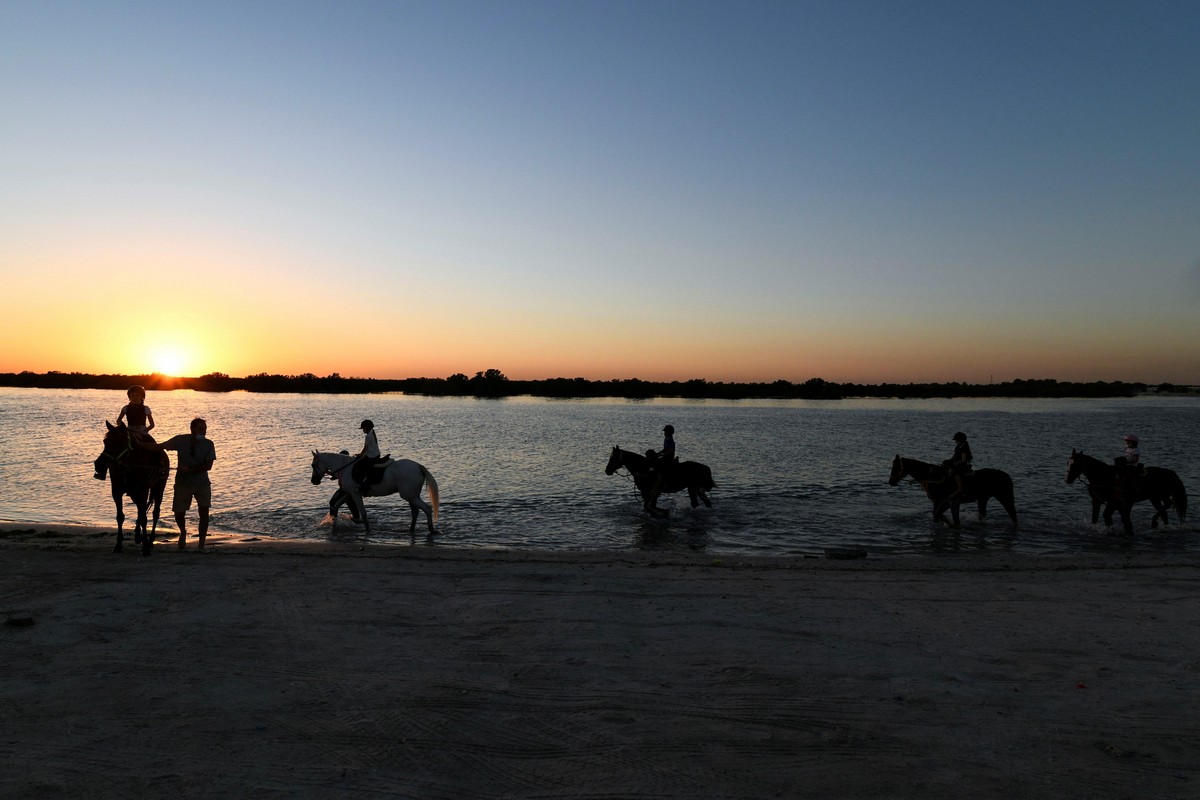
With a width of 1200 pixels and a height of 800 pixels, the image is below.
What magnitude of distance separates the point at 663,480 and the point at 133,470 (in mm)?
11398

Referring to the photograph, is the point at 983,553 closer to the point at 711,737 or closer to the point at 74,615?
the point at 711,737

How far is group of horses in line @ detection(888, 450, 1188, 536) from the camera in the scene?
14.8m

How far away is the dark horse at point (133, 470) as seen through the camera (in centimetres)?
1037

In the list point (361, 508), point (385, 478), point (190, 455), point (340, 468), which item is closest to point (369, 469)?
point (385, 478)

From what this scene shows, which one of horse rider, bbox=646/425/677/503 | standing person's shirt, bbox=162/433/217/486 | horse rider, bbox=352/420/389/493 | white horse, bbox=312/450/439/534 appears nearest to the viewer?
standing person's shirt, bbox=162/433/217/486

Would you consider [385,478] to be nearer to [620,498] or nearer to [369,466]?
[369,466]

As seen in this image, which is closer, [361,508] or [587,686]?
[587,686]

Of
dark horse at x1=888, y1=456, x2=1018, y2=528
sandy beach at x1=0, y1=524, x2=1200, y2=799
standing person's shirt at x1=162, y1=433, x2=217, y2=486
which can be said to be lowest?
sandy beach at x1=0, y1=524, x2=1200, y2=799

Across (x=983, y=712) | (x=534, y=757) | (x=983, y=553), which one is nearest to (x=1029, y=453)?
(x=983, y=553)

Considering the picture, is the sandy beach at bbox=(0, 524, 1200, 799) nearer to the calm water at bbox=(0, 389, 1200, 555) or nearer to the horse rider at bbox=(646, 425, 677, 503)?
the calm water at bbox=(0, 389, 1200, 555)

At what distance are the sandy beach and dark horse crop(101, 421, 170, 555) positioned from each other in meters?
1.31

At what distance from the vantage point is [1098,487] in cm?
1517

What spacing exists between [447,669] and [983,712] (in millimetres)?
4417

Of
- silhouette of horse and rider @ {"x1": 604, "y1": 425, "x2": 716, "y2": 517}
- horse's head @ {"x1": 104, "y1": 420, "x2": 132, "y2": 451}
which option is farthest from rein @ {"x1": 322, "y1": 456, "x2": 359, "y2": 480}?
silhouette of horse and rider @ {"x1": 604, "y1": 425, "x2": 716, "y2": 517}
